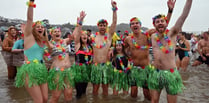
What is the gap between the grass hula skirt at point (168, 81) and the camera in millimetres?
3119

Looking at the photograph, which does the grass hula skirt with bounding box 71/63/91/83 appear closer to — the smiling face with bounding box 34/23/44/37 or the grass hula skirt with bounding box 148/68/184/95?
the smiling face with bounding box 34/23/44/37

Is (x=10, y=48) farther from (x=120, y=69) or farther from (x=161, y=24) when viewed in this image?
(x=161, y=24)

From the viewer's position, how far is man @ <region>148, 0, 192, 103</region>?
3107 mm

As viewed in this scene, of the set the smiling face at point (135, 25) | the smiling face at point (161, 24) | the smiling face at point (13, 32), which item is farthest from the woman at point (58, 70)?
the smiling face at point (13, 32)

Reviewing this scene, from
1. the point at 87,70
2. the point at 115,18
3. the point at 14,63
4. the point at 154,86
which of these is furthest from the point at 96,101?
the point at 14,63

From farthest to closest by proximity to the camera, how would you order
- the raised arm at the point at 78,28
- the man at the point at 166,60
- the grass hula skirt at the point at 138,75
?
the raised arm at the point at 78,28 < the grass hula skirt at the point at 138,75 < the man at the point at 166,60

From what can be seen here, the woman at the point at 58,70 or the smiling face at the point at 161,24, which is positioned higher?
the smiling face at the point at 161,24

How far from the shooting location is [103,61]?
4.50 m

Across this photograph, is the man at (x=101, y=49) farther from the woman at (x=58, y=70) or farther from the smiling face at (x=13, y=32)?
the smiling face at (x=13, y=32)

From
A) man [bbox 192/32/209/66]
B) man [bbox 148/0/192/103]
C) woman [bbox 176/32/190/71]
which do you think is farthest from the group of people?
woman [bbox 176/32/190/71]

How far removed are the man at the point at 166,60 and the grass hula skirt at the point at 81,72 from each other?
5.75 ft

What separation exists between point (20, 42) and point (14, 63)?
1457mm

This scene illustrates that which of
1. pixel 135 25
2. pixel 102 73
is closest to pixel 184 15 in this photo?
pixel 135 25

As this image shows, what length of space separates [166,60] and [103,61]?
1708mm
